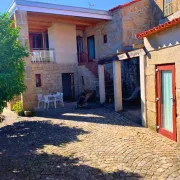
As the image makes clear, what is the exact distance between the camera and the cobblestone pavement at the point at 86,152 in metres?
4.07

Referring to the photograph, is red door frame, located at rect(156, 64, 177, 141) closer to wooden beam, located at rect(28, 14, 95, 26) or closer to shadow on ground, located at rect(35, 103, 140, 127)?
shadow on ground, located at rect(35, 103, 140, 127)

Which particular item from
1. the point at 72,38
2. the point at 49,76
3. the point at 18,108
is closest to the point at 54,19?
the point at 72,38

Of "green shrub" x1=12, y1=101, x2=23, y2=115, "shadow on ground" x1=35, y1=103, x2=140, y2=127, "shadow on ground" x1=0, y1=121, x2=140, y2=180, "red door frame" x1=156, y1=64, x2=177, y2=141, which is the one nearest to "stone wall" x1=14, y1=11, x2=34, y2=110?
"green shrub" x1=12, y1=101, x2=23, y2=115

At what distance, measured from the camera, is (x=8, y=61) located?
564 cm

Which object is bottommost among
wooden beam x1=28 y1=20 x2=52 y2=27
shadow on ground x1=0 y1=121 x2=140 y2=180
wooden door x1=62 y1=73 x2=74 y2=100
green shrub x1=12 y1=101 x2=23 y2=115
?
shadow on ground x1=0 y1=121 x2=140 y2=180

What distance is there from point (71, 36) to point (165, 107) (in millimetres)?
11017

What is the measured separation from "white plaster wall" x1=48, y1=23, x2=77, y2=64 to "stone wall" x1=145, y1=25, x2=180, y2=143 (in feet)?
29.8

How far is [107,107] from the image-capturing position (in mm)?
10930

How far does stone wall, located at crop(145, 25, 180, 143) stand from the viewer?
5.25 meters

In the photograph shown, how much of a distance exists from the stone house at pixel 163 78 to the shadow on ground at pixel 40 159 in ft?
7.96

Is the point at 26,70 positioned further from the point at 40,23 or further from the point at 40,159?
the point at 40,159

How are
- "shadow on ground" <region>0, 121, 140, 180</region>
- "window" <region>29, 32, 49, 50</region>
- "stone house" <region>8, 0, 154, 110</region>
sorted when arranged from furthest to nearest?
"window" <region>29, 32, 49, 50</region>
"stone house" <region>8, 0, 154, 110</region>
"shadow on ground" <region>0, 121, 140, 180</region>

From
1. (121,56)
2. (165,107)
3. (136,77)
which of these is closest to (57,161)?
(165,107)

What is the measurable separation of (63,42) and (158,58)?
10172 millimetres
